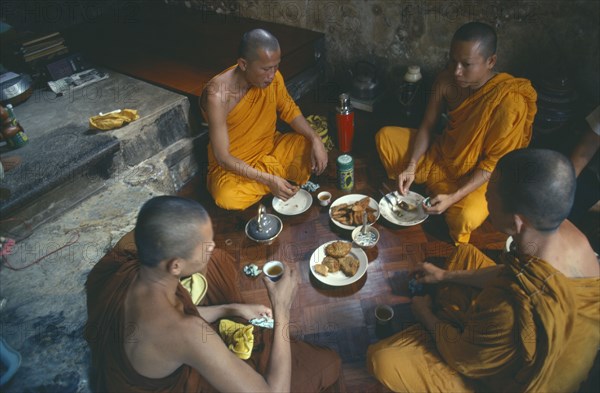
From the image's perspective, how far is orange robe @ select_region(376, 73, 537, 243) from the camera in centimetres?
352

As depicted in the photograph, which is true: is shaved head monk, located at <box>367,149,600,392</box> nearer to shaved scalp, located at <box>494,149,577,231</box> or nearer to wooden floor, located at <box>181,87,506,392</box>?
shaved scalp, located at <box>494,149,577,231</box>

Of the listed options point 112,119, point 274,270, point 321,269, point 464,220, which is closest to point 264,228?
point 274,270

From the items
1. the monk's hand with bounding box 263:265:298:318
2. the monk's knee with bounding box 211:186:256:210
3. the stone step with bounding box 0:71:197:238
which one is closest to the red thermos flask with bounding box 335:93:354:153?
the monk's knee with bounding box 211:186:256:210

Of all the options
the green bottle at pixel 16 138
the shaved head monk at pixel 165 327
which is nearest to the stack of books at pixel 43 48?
the green bottle at pixel 16 138

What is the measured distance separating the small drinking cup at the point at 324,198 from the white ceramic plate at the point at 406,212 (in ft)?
1.73

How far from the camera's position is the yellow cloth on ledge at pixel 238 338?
97.7 inches

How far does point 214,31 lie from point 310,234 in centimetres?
368

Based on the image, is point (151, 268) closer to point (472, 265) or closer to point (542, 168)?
point (542, 168)

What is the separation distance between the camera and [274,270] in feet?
11.2

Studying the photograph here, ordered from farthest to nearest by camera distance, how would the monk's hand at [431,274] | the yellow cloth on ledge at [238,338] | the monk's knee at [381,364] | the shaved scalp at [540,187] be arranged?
the monk's hand at [431,274], the monk's knee at [381,364], the yellow cloth on ledge at [238,338], the shaved scalp at [540,187]

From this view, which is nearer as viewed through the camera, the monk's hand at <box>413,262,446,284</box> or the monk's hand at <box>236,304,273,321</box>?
the monk's hand at <box>236,304,273,321</box>

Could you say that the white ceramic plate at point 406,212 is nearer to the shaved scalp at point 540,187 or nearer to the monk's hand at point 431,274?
the monk's hand at point 431,274

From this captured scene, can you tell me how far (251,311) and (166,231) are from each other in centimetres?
108

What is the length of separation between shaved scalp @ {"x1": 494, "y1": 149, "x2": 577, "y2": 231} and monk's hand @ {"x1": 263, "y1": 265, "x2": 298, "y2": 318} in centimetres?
131
